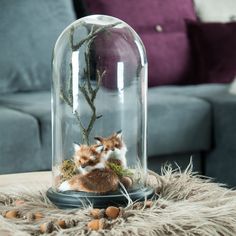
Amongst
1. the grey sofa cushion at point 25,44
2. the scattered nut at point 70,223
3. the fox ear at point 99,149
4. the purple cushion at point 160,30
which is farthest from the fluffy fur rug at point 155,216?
the purple cushion at point 160,30

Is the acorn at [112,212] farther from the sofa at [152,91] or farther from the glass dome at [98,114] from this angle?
the sofa at [152,91]

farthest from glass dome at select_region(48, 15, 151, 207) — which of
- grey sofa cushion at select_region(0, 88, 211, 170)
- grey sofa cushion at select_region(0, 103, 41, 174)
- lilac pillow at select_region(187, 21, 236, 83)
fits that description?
lilac pillow at select_region(187, 21, 236, 83)

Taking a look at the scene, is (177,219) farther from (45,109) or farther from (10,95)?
(10,95)

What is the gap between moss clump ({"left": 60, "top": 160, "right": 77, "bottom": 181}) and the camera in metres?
1.19

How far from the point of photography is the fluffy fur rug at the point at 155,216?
3.36ft

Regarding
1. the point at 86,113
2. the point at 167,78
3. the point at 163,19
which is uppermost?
the point at 86,113

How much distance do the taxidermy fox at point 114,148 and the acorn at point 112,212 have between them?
0.37ft

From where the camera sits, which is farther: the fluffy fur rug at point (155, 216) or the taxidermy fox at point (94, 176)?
the taxidermy fox at point (94, 176)

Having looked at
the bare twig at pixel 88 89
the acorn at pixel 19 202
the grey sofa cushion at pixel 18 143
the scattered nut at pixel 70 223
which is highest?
the bare twig at pixel 88 89

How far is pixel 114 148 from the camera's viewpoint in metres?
1.20

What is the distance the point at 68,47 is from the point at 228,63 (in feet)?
6.02

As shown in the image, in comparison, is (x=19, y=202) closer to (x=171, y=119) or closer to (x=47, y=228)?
(x=47, y=228)

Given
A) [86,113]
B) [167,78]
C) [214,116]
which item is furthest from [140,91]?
[167,78]

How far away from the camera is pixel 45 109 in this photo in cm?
220
